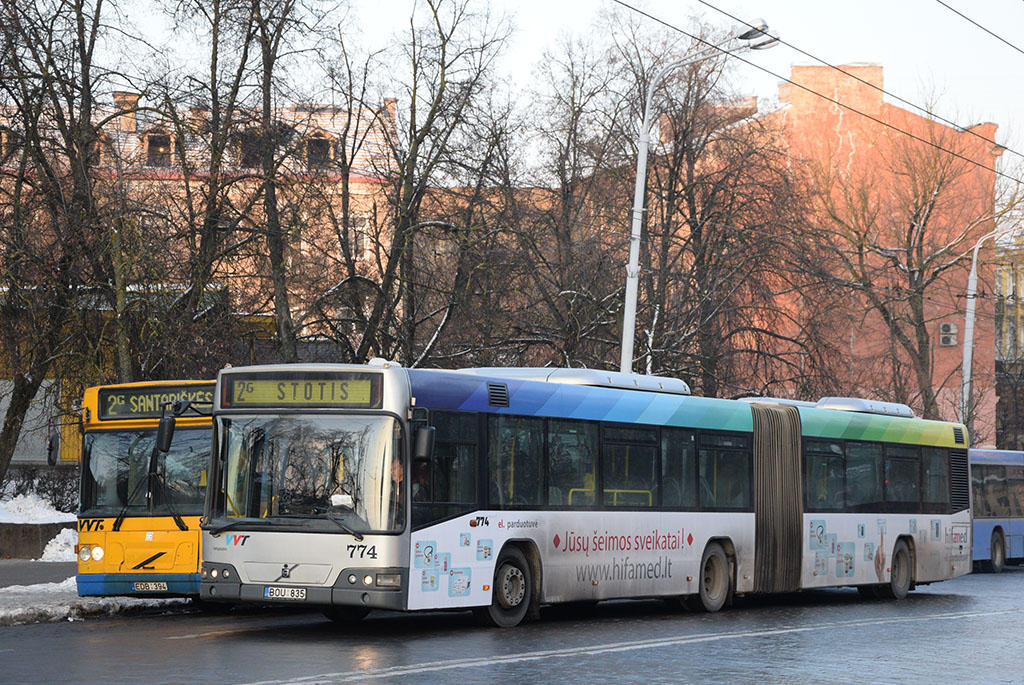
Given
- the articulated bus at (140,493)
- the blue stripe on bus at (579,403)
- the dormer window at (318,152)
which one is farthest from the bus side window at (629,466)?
the dormer window at (318,152)

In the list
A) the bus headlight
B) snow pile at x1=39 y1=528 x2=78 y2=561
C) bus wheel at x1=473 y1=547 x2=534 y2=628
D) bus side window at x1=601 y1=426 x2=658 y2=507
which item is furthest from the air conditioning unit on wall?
the bus headlight

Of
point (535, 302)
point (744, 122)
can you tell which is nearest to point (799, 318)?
point (744, 122)

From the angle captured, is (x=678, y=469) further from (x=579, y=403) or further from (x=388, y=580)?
(x=388, y=580)

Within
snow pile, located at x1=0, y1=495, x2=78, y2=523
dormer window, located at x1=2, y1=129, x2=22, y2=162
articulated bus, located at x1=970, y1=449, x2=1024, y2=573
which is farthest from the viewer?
articulated bus, located at x1=970, y1=449, x2=1024, y2=573

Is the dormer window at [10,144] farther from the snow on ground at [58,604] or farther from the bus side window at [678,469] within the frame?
the bus side window at [678,469]

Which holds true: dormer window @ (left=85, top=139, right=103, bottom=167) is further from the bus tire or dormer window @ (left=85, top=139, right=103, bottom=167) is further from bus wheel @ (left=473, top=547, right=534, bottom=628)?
the bus tire

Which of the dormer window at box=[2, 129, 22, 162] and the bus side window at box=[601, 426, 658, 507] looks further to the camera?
the dormer window at box=[2, 129, 22, 162]

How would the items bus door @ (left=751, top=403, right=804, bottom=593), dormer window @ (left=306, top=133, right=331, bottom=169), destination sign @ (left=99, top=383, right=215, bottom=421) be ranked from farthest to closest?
1. dormer window @ (left=306, top=133, right=331, bottom=169)
2. bus door @ (left=751, top=403, right=804, bottom=593)
3. destination sign @ (left=99, top=383, right=215, bottom=421)

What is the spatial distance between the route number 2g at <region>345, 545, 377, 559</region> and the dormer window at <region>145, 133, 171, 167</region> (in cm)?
1191

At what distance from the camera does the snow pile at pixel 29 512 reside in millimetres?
25125

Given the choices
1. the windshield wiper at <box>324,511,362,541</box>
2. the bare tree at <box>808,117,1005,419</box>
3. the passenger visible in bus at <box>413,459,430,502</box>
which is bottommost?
the windshield wiper at <box>324,511,362,541</box>

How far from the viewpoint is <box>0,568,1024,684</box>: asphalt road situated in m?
11.4

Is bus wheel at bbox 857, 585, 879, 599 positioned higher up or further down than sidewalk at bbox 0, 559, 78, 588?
further down

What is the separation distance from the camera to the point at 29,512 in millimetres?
26062
